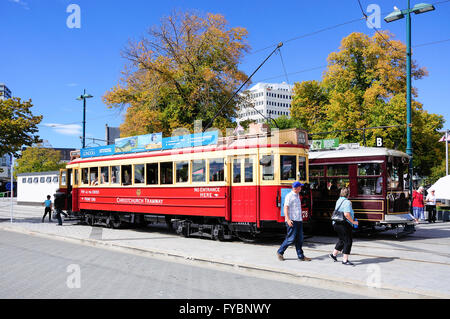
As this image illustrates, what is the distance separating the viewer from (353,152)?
14195 millimetres

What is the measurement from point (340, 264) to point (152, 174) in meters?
8.11

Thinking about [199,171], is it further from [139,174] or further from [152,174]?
[139,174]

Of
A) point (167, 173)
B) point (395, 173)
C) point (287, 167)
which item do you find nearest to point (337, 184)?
point (395, 173)

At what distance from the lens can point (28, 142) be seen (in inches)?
841

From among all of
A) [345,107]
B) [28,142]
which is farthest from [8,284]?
[345,107]

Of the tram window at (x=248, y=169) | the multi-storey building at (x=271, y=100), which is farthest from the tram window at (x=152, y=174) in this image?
the multi-storey building at (x=271, y=100)

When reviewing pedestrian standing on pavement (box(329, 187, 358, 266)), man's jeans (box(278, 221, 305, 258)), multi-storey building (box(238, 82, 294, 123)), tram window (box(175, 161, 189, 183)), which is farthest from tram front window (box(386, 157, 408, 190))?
multi-storey building (box(238, 82, 294, 123))

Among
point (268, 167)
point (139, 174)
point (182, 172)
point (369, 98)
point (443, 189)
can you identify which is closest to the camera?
point (268, 167)

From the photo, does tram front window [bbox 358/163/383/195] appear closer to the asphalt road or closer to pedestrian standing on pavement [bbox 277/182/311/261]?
pedestrian standing on pavement [bbox 277/182/311/261]

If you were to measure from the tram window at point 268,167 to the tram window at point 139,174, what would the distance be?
5.32 meters

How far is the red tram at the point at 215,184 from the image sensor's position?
12.1 m

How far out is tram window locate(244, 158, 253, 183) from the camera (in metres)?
12.3
